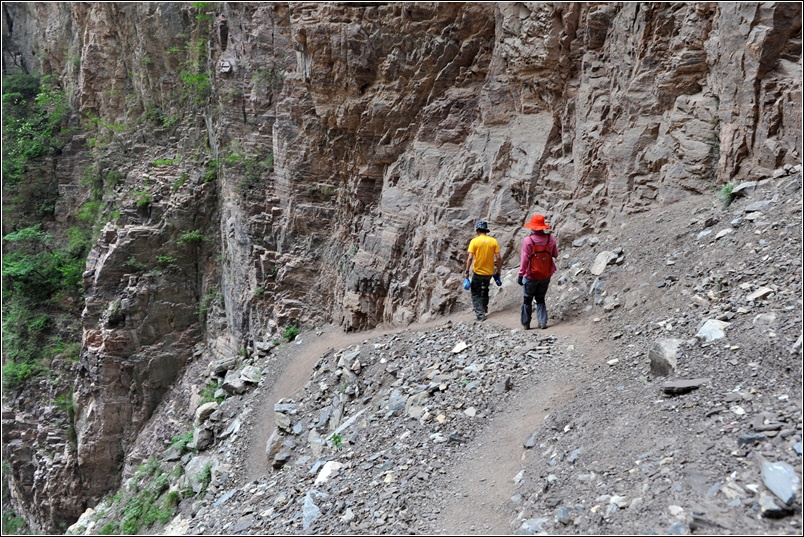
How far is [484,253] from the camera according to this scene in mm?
7664

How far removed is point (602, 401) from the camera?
4711 millimetres

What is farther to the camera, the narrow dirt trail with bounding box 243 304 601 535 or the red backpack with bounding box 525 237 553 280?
the red backpack with bounding box 525 237 553 280

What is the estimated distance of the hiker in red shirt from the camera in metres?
6.67

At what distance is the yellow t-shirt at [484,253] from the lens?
7.66m

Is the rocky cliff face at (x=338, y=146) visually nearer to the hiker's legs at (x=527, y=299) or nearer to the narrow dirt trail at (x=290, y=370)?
the narrow dirt trail at (x=290, y=370)

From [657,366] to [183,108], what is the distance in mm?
16724

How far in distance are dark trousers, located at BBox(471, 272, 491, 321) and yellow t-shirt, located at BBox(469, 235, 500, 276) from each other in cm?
12

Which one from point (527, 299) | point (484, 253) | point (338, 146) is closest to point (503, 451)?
point (527, 299)

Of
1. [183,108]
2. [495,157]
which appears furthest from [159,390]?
[495,157]

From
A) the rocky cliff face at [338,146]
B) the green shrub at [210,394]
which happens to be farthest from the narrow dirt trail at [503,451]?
the green shrub at [210,394]

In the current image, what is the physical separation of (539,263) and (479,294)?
1.32 meters

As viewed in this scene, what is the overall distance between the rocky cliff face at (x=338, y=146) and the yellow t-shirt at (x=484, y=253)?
1.12 meters

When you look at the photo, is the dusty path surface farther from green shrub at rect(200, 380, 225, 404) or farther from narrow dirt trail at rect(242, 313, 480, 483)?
green shrub at rect(200, 380, 225, 404)

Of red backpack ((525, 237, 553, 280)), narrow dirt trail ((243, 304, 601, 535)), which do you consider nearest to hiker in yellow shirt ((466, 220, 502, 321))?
narrow dirt trail ((243, 304, 601, 535))
